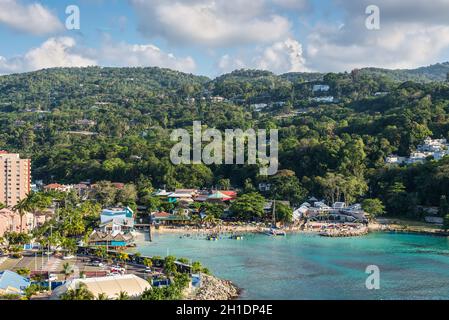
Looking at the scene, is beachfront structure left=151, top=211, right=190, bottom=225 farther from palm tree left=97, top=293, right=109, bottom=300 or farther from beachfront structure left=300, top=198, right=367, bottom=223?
palm tree left=97, top=293, right=109, bottom=300

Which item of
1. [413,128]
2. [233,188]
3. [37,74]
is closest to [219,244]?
[233,188]

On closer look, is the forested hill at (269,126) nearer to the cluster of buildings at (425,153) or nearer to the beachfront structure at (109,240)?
the cluster of buildings at (425,153)

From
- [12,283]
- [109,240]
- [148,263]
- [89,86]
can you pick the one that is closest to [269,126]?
[109,240]

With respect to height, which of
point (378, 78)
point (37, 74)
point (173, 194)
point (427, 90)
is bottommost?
point (173, 194)

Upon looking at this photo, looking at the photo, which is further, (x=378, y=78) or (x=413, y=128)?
(x=378, y=78)

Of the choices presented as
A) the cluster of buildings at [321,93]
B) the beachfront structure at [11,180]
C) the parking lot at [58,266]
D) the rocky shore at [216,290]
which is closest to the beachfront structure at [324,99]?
the cluster of buildings at [321,93]

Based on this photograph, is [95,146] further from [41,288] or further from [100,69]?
[100,69]

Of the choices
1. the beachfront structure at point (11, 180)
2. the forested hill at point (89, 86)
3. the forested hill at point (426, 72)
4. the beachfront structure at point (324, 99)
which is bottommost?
the beachfront structure at point (11, 180)
